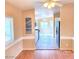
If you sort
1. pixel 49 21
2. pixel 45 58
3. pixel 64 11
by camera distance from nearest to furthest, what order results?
pixel 45 58 → pixel 64 11 → pixel 49 21

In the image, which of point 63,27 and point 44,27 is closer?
point 63,27

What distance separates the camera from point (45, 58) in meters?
6.42

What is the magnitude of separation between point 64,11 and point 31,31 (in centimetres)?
214

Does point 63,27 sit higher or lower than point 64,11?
lower
